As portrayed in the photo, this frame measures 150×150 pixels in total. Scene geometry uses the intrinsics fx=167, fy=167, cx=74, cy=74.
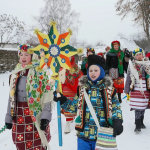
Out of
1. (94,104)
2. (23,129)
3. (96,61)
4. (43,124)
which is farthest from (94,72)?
(23,129)

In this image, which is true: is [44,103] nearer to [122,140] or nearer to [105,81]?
[105,81]

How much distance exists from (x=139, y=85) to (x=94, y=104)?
1.93 metres

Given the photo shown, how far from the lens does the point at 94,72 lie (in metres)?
2.00

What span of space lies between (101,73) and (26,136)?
1.27 meters

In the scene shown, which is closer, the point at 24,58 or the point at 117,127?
the point at 117,127

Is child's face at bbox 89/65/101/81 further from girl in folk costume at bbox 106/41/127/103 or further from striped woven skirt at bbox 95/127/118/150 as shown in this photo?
girl in folk costume at bbox 106/41/127/103

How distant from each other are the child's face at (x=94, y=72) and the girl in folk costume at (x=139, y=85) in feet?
5.72

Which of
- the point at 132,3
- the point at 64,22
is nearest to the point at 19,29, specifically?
the point at 64,22

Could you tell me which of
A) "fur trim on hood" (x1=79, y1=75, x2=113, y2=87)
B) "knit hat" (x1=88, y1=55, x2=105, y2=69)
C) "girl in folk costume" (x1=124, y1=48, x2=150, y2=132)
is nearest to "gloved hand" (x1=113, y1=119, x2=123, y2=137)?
"fur trim on hood" (x1=79, y1=75, x2=113, y2=87)

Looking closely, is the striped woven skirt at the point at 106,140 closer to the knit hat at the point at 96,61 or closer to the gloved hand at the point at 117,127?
the gloved hand at the point at 117,127

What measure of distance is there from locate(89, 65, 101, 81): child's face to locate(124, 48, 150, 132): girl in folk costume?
5.72ft

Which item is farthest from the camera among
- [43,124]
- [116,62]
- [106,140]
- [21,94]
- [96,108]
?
[116,62]

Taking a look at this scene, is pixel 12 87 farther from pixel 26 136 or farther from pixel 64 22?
pixel 64 22

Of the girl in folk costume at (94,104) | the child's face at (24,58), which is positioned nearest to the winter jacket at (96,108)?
the girl in folk costume at (94,104)
